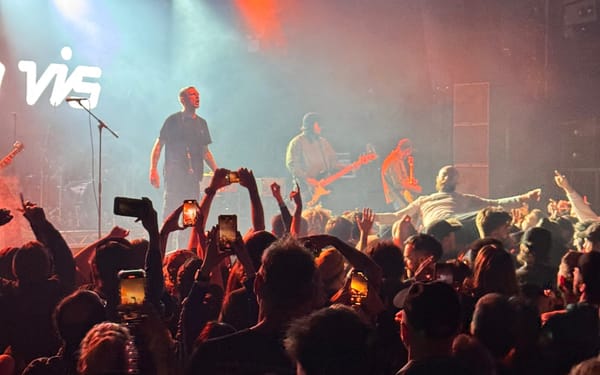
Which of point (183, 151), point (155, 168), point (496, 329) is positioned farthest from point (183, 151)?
point (496, 329)

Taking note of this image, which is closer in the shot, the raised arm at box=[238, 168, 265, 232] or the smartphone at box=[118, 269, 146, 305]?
the smartphone at box=[118, 269, 146, 305]

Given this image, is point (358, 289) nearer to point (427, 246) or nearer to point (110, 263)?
point (110, 263)

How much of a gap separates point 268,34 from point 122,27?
3.08m

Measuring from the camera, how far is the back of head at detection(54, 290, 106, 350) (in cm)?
300

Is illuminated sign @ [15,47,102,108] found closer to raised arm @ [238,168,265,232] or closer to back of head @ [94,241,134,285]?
raised arm @ [238,168,265,232]

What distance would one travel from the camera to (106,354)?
7.98ft

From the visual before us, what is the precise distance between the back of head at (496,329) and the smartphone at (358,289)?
45 cm

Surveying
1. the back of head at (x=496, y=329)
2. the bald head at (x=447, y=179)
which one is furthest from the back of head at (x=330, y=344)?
the bald head at (x=447, y=179)

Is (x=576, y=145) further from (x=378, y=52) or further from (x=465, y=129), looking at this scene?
(x=378, y=52)

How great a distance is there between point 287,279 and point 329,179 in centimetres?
1153

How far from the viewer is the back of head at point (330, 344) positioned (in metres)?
2.17

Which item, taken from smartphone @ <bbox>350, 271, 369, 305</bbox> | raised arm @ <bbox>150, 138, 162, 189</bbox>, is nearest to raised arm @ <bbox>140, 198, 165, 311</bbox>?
smartphone @ <bbox>350, 271, 369, 305</bbox>

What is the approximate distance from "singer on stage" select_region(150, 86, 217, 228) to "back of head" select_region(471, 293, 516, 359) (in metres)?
7.98

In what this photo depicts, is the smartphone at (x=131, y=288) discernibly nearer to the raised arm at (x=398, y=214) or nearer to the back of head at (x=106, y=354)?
the back of head at (x=106, y=354)
